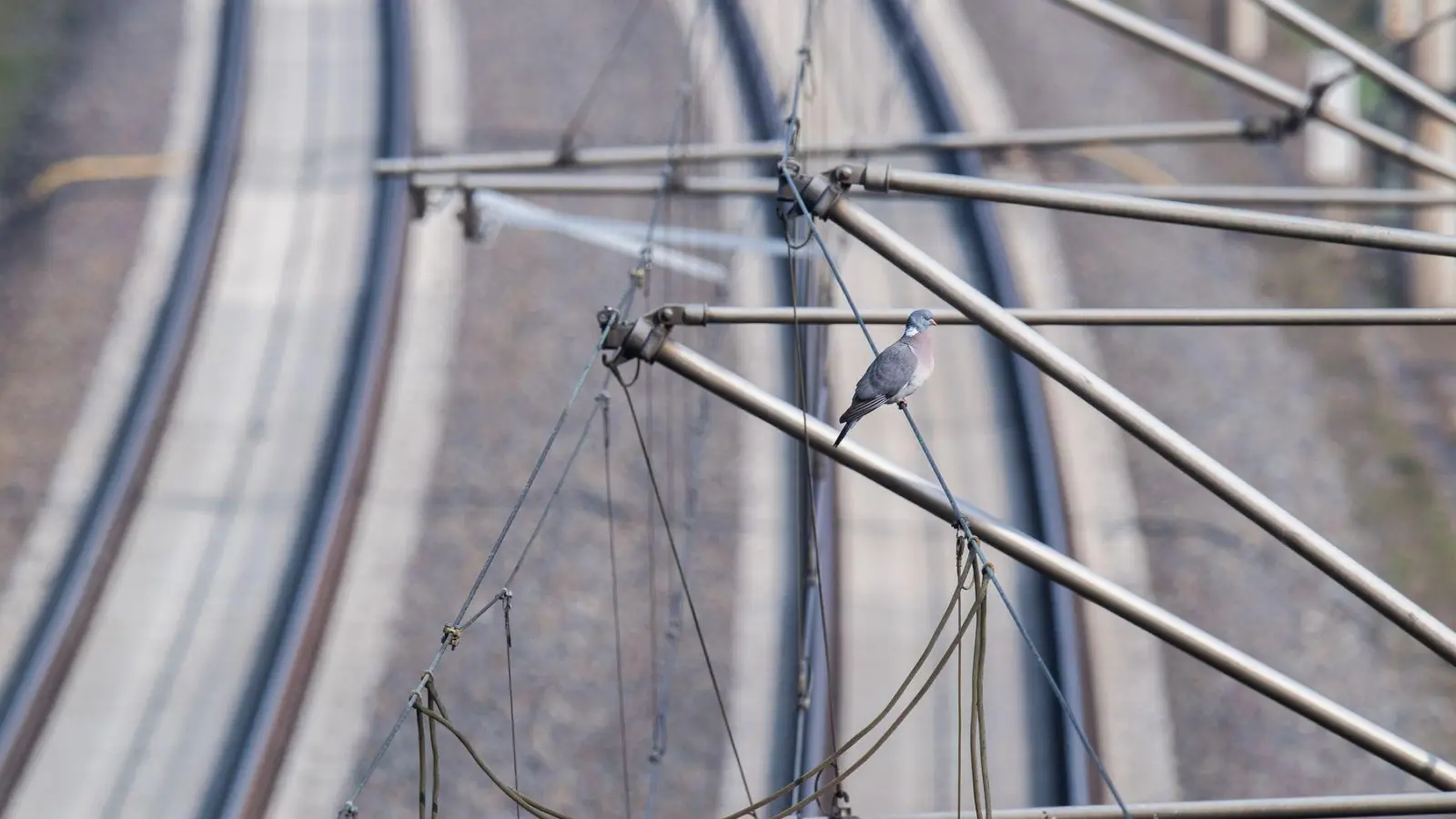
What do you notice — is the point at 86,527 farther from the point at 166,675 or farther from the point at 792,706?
the point at 792,706

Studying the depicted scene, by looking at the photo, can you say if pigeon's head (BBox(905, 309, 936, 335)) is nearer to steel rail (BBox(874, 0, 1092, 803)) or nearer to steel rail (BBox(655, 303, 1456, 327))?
steel rail (BBox(655, 303, 1456, 327))

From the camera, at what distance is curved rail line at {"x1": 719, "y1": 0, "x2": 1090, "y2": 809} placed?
43.5 feet

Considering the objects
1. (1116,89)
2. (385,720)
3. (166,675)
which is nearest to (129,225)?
(166,675)

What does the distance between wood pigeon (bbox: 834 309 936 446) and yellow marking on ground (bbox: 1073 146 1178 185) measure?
16.0 metres

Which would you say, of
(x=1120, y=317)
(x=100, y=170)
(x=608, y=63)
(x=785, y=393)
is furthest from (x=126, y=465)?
(x=1120, y=317)

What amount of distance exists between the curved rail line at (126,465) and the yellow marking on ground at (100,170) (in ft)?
1.91

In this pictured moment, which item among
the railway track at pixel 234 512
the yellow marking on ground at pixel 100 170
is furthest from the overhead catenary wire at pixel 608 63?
the yellow marking on ground at pixel 100 170

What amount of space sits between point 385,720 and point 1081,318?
8.79m

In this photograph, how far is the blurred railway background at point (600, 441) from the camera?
13.9 metres

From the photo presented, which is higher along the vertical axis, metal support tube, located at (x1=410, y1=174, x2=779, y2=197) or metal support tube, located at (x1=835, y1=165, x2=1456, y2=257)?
metal support tube, located at (x1=410, y1=174, x2=779, y2=197)

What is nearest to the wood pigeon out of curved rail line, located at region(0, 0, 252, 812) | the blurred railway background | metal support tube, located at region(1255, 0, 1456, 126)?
the blurred railway background

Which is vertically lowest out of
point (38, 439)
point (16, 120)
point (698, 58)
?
point (38, 439)

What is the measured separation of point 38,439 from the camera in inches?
680

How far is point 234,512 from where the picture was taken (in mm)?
16578
